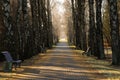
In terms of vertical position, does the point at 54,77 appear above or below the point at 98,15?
below

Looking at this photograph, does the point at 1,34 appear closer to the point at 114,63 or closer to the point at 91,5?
the point at 91,5

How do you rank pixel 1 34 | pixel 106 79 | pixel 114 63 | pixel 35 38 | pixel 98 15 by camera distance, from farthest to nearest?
pixel 35 38 < pixel 1 34 < pixel 98 15 < pixel 114 63 < pixel 106 79

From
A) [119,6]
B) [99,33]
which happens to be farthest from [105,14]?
[99,33]

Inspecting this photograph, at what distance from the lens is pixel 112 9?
906 inches

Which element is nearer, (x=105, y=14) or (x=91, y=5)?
(x=91, y=5)

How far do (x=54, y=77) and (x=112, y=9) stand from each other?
26.0 ft

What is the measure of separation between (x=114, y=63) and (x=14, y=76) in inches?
305

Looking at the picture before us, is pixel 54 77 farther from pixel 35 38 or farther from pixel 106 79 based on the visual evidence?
pixel 35 38

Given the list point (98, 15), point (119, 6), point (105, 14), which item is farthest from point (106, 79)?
point (105, 14)

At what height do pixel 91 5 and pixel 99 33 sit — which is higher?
pixel 91 5

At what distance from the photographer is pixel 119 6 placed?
5772 cm

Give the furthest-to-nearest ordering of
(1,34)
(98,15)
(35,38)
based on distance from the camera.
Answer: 1. (35,38)
2. (1,34)
3. (98,15)

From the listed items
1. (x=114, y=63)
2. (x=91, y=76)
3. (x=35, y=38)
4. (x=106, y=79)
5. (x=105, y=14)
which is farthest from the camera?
(x=105, y=14)

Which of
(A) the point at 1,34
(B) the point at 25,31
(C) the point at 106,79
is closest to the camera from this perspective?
(C) the point at 106,79
